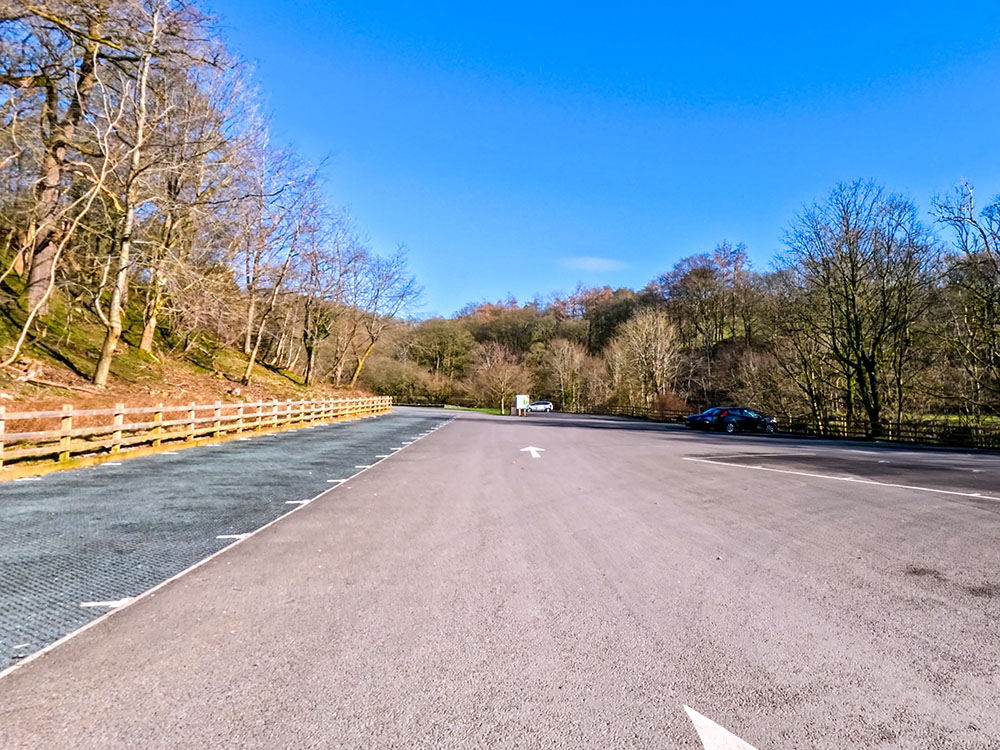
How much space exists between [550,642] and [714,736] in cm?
131

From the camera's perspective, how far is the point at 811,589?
5.13m

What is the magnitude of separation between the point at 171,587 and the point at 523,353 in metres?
79.1

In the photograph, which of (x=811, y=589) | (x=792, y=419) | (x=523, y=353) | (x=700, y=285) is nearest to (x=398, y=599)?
(x=811, y=589)

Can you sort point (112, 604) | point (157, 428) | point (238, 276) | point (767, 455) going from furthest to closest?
1. point (238, 276)
2. point (767, 455)
3. point (157, 428)
4. point (112, 604)

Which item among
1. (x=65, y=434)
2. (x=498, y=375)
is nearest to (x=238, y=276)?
(x=65, y=434)

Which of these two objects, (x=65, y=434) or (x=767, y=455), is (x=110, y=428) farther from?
(x=767, y=455)

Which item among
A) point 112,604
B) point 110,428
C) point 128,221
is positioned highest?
point 128,221

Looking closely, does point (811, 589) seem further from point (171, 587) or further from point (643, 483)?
point (643, 483)

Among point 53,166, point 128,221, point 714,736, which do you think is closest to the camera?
point 714,736

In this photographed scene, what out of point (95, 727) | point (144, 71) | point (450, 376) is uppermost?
point (144, 71)

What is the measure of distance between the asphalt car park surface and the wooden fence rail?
678 centimetres

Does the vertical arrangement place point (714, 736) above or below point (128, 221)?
below

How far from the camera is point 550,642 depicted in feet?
13.1

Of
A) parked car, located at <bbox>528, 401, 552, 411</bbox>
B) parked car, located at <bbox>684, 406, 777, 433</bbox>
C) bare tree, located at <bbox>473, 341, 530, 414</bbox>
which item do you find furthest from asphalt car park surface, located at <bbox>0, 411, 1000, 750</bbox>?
parked car, located at <bbox>528, 401, 552, 411</bbox>
